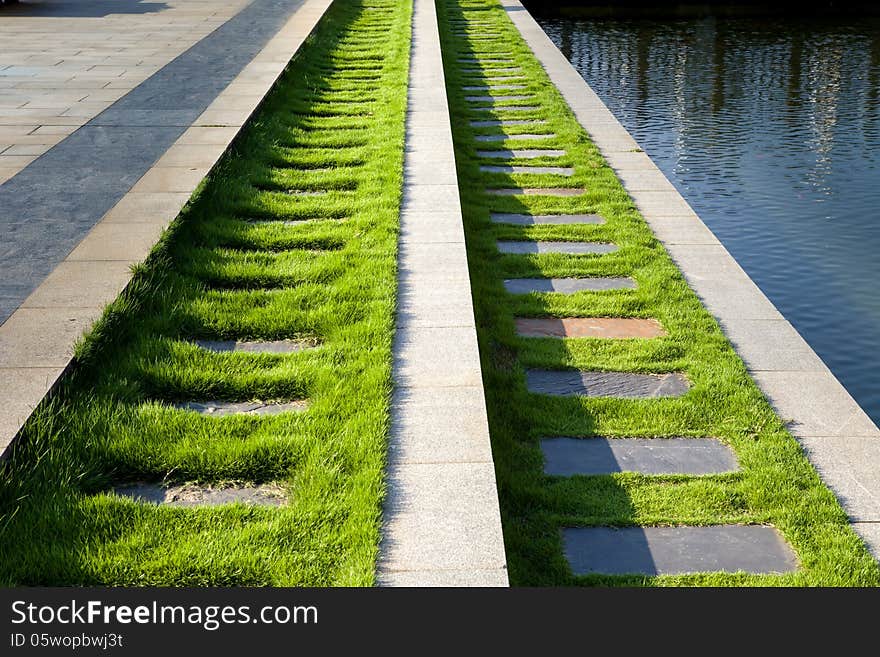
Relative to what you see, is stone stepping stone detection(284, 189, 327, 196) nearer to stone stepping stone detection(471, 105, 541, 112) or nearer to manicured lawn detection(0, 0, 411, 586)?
manicured lawn detection(0, 0, 411, 586)

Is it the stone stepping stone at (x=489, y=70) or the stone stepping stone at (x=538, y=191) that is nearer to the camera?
the stone stepping stone at (x=538, y=191)

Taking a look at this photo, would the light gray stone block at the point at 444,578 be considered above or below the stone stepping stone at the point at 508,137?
below

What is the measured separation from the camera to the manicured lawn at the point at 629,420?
13.8 ft

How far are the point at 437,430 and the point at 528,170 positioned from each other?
19.9ft

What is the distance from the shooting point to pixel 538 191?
9227 millimetres

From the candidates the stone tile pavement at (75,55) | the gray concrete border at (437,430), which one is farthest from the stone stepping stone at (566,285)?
the stone tile pavement at (75,55)

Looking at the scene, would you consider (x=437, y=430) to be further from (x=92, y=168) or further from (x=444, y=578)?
(x=92, y=168)

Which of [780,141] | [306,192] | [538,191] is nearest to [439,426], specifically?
[306,192]

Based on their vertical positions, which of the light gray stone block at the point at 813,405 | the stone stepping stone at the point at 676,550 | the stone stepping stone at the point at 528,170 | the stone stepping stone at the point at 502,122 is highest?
the stone stepping stone at the point at 502,122

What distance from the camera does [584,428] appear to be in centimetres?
514

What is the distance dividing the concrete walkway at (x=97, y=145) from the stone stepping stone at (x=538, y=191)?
252cm

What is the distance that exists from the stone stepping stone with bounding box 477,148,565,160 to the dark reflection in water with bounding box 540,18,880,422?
1.42m

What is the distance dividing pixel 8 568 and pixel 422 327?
253 centimetres

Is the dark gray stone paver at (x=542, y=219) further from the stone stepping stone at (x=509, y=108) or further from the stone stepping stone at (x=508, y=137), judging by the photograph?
the stone stepping stone at (x=509, y=108)
